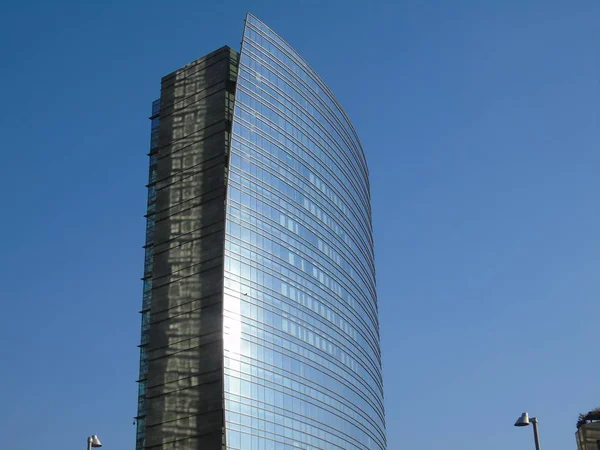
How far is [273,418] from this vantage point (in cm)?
8825

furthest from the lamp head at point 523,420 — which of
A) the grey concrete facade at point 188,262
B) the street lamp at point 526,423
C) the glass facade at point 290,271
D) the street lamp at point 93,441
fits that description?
the grey concrete facade at point 188,262

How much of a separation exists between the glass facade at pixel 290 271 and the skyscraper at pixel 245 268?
217 millimetres

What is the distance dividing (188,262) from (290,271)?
40.5 feet

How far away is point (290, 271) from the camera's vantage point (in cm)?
9819

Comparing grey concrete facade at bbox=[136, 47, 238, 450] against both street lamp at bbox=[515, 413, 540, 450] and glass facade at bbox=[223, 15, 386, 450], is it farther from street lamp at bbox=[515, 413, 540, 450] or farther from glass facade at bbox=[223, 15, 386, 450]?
street lamp at bbox=[515, 413, 540, 450]

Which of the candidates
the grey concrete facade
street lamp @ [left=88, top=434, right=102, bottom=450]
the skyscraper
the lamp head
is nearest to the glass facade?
the skyscraper

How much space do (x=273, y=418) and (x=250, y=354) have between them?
298 inches

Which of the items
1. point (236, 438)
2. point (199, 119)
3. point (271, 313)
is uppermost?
point (199, 119)

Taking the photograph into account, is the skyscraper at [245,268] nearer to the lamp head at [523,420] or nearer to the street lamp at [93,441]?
the street lamp at [93,441]

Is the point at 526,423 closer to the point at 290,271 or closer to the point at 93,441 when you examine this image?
the point at 93,441

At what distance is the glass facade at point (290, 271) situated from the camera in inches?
3425

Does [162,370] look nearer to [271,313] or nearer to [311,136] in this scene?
[271,313]

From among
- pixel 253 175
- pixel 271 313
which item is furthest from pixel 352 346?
pixel 253 175

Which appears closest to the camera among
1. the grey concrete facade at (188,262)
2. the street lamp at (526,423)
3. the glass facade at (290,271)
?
the street lamp at (526,423)
